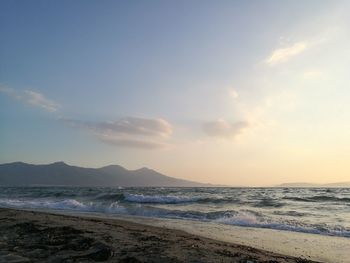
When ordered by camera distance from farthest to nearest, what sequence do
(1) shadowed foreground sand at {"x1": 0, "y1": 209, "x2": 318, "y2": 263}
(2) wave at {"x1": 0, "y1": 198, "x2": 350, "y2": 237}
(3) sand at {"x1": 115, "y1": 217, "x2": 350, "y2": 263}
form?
(2) wave at {"x1": 0, "y1": 198, "x2": 350, "y2": 237} < (3) sand at {"x1": 115, "y1": 217, "x2": 350, "y2": 263} < (1) shadowed foreground sand at {"x1": 0, "y1": 209, "x2": 318, "y2": 263}

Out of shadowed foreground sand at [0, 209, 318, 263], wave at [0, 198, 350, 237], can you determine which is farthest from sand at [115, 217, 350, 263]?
shadowed foreground sand at [0, 209, 318, 263]

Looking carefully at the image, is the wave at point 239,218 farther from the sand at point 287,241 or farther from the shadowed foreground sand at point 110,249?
the shadowed foreground sand at point 110,249

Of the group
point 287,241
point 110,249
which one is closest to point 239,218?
point 287,241

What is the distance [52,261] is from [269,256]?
4.43 metres

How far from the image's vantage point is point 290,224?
1561 cm

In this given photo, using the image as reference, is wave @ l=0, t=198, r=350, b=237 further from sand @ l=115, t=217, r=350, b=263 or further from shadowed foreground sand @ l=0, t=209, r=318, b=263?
shadowed foreground sand @ l=0, t=209, r=318, b=263

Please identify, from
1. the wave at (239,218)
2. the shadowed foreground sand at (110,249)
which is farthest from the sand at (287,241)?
the shadowed foreground sand at (110,249)

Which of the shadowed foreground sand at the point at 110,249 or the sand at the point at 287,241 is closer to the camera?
the shadowed foreground sand at the point at 110,249

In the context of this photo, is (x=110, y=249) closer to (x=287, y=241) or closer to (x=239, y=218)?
(x=287, y=241)

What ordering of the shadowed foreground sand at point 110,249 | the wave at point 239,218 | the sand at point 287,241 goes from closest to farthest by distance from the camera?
the shadowed foreground sand at point 110,249, the sand at point 287,241, the wave at point 239,218

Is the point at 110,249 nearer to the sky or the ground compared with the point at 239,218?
nearer to the ground

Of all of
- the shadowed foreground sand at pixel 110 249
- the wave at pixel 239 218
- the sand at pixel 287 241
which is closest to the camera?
the shadowed foreground sand at pixel 110 249

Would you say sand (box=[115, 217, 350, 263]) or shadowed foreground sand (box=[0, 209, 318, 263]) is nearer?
shadowed foreground sand (box=[0, 209, 318, 263])

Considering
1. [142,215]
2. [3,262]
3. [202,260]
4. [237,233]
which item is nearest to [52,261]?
[3,262]
